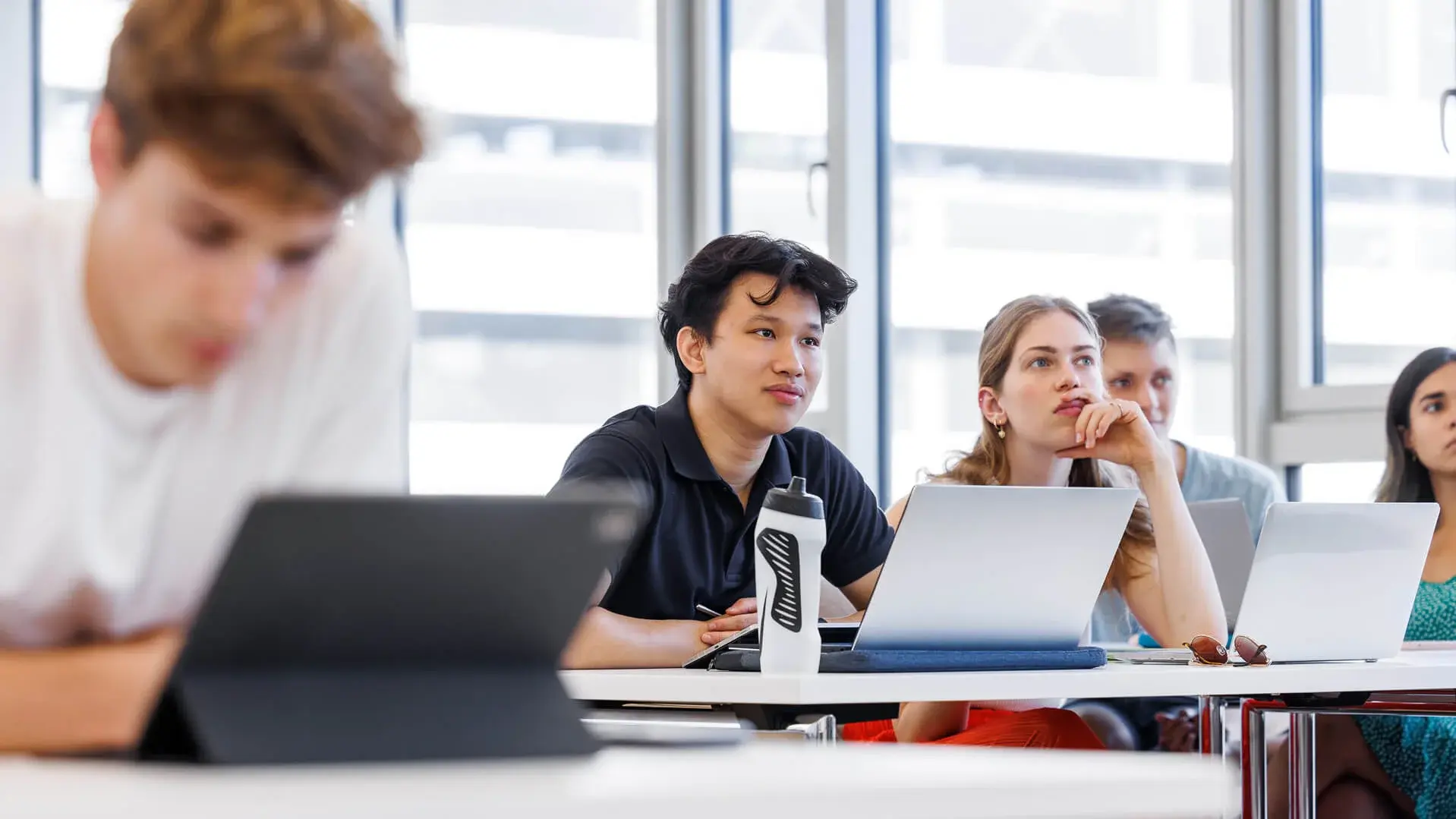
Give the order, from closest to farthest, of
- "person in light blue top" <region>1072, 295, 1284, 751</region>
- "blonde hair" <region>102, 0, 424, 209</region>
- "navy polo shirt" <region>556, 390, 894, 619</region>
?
"blonde hair" <region>102, 0, 424, 209</region>
"navy polo shirt" <region>556, 390, 894, 619</region>
"person in light blue top" <region>1072, 295, 1284, 751</region>

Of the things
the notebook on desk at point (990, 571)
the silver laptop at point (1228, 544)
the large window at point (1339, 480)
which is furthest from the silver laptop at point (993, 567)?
the large window at point (1339, 480)

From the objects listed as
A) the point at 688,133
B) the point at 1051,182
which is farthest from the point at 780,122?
the point at 1051,182

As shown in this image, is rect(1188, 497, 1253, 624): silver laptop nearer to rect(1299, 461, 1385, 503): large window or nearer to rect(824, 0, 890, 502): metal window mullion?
rect(1299, 461, 1385, 503): large window

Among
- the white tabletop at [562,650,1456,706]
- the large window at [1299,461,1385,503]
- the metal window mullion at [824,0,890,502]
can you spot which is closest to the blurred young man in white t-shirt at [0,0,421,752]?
the white tabletop at [562,650,1456,706]

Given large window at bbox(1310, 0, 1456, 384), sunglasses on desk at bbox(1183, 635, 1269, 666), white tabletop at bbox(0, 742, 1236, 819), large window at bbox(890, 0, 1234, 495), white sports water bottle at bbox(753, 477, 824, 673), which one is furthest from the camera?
large window at bbox(890, 0, 1234, 495)

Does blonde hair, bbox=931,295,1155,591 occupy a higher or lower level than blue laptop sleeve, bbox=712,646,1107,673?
higher

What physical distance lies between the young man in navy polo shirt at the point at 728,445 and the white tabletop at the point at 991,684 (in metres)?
0.67

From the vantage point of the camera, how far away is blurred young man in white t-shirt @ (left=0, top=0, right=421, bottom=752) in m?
0.99

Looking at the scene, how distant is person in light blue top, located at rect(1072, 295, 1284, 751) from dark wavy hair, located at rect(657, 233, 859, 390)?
79cm

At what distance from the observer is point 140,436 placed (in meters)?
1.17

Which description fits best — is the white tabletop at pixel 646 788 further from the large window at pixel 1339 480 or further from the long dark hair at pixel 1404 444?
the large window at pixel 1339 480

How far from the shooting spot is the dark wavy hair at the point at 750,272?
272 cm

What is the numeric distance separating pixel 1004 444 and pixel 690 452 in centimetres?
58

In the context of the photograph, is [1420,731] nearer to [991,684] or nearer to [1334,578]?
[1334,578]
